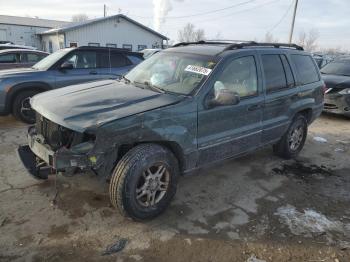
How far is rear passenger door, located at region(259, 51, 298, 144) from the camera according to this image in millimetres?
4613

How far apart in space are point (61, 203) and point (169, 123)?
1590 millimetres

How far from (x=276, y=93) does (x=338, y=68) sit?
6.69 m

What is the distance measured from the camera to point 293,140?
18.5 feet

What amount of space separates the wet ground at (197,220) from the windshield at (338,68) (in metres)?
Answer: 5.92

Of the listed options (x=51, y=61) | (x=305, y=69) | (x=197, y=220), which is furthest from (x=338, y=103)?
(x=51, y=61)

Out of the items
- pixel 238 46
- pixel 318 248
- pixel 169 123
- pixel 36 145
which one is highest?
pixel 238 46

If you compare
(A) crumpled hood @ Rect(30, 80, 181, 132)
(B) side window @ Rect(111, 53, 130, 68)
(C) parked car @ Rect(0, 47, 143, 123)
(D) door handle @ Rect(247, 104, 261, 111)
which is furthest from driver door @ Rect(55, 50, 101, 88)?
(D) door handle @ Rect(247, 104, 261, 111)

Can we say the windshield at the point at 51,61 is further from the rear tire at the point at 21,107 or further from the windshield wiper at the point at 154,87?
the windshield wiper at the point at 154,87

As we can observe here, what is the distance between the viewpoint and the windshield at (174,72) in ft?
12.7

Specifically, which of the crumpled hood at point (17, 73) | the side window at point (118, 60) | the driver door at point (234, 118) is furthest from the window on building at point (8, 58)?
the driver door at point (234, 118)

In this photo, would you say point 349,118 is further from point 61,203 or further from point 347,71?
point 61,203

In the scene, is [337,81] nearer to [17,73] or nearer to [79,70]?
[79,70]

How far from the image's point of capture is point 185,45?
506 cm

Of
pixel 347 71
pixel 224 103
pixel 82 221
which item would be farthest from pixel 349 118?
pixel 82 221
